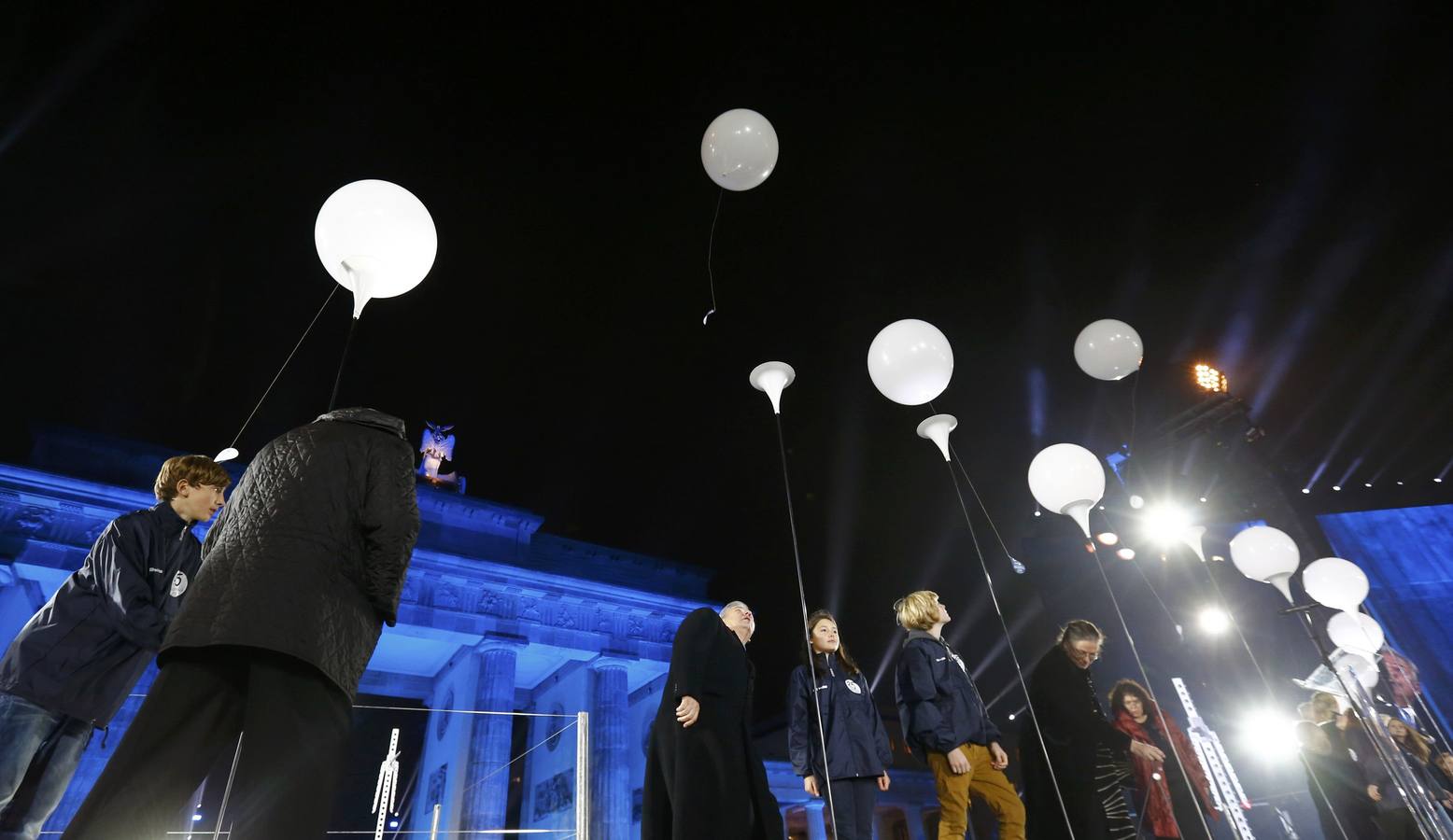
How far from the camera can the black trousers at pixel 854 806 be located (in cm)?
465

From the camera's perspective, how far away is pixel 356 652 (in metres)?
2.03

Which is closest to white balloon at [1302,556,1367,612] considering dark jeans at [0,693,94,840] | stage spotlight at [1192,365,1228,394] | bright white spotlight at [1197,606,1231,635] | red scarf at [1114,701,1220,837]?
red scarf at [1114,701,1220,837]

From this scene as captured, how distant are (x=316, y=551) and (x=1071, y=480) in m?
6.66

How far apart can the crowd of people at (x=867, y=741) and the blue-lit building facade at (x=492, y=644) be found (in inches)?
503

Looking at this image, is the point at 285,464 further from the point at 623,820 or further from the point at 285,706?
the point at 623,820

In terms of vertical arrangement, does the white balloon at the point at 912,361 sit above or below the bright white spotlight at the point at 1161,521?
below

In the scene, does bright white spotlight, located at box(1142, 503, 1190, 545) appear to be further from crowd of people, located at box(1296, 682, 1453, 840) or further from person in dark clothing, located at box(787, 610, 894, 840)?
person in dark clothing, located at box(787, 610, 894, 840)

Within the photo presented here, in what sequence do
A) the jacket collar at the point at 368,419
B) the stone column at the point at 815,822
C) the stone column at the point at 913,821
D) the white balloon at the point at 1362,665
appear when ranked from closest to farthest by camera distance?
the jacket collar at the point at 368,419
the white balloon at the point at 1362,665
the stone column at the point at 815,822
the stone column at the point at 913,821

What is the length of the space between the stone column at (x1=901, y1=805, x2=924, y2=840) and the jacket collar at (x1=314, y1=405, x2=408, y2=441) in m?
27.0

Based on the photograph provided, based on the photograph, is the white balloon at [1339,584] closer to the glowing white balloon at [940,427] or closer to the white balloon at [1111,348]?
the white balloon at [1111,348]

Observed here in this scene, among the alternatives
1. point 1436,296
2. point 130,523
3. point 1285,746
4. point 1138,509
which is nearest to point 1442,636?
point 1285,746

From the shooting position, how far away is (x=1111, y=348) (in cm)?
812

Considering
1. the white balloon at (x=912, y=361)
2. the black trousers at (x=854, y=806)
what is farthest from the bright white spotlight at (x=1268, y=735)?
the black trousers at (x=854, y=806)

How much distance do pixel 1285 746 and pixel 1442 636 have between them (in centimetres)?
416
